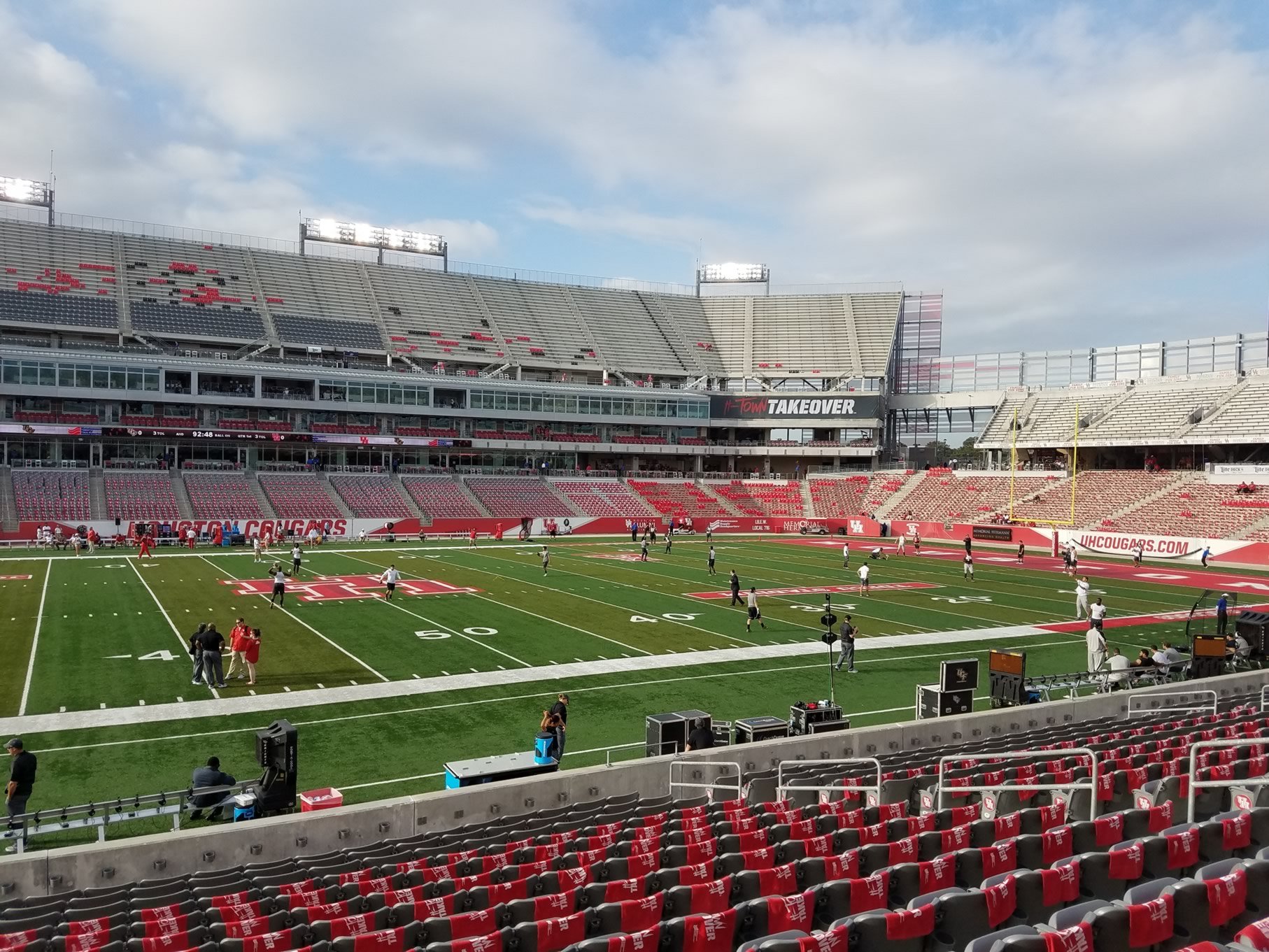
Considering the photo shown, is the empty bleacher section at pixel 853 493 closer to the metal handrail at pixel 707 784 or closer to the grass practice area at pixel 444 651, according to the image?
the grass practice area at pixel 444 651

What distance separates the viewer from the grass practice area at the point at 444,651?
1484 centimetres

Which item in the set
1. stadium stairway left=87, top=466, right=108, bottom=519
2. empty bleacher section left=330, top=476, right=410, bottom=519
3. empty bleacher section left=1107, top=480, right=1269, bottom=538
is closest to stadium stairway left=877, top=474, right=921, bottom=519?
empty bleacher section left=1107, top=480, right=1269, bottom=538

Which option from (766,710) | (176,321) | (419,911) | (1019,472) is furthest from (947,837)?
(176,321)

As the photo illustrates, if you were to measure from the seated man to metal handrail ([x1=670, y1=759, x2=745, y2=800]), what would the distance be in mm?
5598

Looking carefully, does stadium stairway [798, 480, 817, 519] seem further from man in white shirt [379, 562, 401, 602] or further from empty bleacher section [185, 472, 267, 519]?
man in white shirt [379, 562, 401, 602]

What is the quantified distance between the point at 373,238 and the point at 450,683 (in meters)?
73.8

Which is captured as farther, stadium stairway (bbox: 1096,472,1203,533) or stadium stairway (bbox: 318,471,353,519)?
Result: stadium stairway (bbox: 318,471,353,519)

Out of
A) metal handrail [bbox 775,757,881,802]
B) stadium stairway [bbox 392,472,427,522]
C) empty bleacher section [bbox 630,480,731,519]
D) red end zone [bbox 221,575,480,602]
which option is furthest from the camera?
empty bleacher section [bbox 630,480,731,519]

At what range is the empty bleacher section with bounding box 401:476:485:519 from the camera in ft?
200

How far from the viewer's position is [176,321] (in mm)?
66500

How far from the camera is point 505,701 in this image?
17.8 m

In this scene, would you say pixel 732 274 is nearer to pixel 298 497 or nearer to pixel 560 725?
pixel 298 497

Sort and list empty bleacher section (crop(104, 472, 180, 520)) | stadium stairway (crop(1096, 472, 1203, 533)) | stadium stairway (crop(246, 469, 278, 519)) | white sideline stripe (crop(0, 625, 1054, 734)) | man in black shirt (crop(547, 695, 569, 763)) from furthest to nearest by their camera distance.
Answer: stadium stairway (crop(246, 469, 278, 519)) < stadium stairway (crop(1096, 472, 1203, 533)) < empty bleacher section (crop(104, 472, 180, 520)) < white sideline stripe (crop(0, 625, 1054, 734)) < man in black shirt (crop(547, 695, 569, 763))

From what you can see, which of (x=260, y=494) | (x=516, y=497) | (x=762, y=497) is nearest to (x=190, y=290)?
(x=260, y=494)
